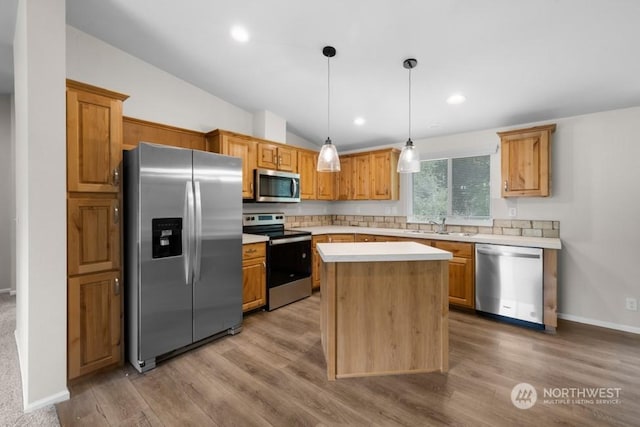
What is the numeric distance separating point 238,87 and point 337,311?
9.79 ft

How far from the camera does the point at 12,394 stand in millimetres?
2014

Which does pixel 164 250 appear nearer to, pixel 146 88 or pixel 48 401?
pixel 48 401

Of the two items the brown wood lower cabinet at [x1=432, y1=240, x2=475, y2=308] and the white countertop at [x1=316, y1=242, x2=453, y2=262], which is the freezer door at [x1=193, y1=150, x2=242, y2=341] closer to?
the white countertop at [x1=316, y1=242, x2=453, y2=262]

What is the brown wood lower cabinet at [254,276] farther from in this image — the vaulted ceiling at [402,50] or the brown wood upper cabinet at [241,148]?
the vaulted ceiling at [402,50]

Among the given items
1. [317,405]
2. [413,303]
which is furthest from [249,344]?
[413,303]

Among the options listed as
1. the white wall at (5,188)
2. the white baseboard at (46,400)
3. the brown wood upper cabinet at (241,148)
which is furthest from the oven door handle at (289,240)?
the white wall at (5,188)

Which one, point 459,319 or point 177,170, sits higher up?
point 177,170

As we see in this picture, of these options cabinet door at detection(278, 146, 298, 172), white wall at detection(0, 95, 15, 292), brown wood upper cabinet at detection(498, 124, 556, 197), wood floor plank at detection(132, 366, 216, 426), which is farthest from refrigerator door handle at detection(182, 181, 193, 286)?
white wall at detection(0, 95, 15, 292)

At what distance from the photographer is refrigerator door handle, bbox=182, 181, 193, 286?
2498mm

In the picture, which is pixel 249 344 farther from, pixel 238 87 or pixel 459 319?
pixel 238 87

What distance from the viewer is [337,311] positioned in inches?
85.2

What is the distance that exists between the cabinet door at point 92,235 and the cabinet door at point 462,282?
3539 millimetres

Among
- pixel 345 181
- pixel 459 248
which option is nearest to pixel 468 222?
pixel 459 248

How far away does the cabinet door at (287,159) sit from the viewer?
4.20 m
